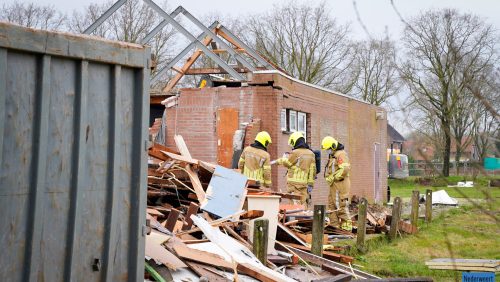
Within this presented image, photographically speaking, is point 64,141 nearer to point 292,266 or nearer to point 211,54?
point 292,266

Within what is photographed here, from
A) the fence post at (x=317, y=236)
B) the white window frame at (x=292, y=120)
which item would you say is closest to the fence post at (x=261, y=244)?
the fence post at (x=317, y=236)

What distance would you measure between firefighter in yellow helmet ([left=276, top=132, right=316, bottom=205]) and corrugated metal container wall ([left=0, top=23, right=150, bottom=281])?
1069cm

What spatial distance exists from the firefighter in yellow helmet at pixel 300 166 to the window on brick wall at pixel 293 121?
3.99m

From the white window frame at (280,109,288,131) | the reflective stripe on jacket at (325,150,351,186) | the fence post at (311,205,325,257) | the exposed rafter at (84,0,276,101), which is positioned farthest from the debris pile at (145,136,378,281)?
the exposed rafter at (84,0,276,101)

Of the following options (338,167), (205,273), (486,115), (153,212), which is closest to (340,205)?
(338,167)

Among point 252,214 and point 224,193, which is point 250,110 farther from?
point 252,214

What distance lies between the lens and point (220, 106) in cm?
2009

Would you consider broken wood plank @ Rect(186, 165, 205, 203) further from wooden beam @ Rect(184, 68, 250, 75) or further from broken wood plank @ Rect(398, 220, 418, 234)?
wooden beam @ Rect(184, 68, 250, 75)

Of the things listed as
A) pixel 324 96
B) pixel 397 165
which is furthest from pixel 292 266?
pixel 397 165

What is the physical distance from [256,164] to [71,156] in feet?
34.9

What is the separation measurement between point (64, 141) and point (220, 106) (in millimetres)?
14868

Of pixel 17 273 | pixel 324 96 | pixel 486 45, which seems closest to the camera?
pixel 486 45

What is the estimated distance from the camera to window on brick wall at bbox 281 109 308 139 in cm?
2080

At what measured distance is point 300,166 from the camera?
649 inches
